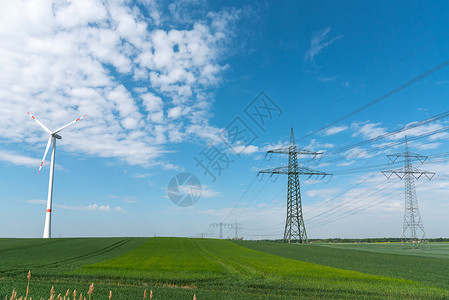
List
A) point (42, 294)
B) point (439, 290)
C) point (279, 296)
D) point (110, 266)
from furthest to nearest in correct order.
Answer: point (110, 266)
point (439, 290)
point (279, 296)
point (42, 294)

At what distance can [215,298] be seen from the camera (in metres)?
22.6

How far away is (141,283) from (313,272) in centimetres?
1885

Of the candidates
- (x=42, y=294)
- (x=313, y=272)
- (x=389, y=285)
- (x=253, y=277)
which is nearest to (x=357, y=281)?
(x=389, y=285)

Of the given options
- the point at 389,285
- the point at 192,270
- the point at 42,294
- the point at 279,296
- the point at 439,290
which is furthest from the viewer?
the point at 192,270

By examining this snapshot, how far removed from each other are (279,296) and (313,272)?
44.6 ft

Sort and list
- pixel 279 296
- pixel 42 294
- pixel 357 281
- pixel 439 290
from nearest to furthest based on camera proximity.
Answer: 1. pixel 42 294
2. pixel 279 296
3. pixel 439 290
4. pixel 357 281

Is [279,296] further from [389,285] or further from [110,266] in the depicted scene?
[110,266]

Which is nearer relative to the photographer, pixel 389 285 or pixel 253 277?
pixel 389 285

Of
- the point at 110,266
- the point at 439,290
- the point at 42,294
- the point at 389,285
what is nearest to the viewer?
the point at 42,294

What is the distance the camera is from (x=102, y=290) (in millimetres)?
24406

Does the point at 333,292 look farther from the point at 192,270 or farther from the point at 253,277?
the point at 192,270

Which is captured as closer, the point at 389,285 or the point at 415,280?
the point at 389,285

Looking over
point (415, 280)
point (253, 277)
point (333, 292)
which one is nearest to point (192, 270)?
point (253, 277)

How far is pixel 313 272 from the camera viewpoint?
117 feet
